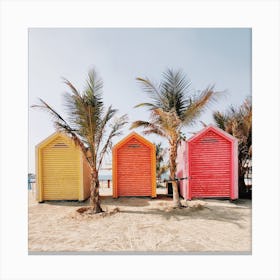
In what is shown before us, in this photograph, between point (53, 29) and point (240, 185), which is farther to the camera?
point (240, 185)

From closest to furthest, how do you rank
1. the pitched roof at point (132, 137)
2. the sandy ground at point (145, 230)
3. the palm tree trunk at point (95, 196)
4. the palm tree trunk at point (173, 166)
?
the sandy ground at point (145, 230), the palm tree trunk at point (95, 196), the palm tree trunk at point (173, 166), the pitched roof at point (132, 137)

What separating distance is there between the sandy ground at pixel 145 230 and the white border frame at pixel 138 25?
0.83 ft

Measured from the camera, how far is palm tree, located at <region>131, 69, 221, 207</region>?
19.5ft

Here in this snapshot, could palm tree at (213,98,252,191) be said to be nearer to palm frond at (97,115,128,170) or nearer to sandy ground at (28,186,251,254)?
sandy ground at (28,186,251,254)

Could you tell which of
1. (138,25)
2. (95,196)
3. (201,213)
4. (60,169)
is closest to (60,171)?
(60,169)

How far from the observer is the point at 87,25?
469 centimetres

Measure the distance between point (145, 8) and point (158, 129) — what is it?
3498mm

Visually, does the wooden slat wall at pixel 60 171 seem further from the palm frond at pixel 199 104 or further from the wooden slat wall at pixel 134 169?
the palm frond at pixel 199 104

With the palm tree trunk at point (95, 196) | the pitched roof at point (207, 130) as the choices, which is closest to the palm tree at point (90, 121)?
the palm tree trunk at point (95, 196)

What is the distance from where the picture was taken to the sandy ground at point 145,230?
14.7 feet

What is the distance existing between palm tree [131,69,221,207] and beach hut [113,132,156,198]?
140 cm

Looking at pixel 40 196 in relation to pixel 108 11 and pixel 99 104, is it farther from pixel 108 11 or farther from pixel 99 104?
pixel 108 11
